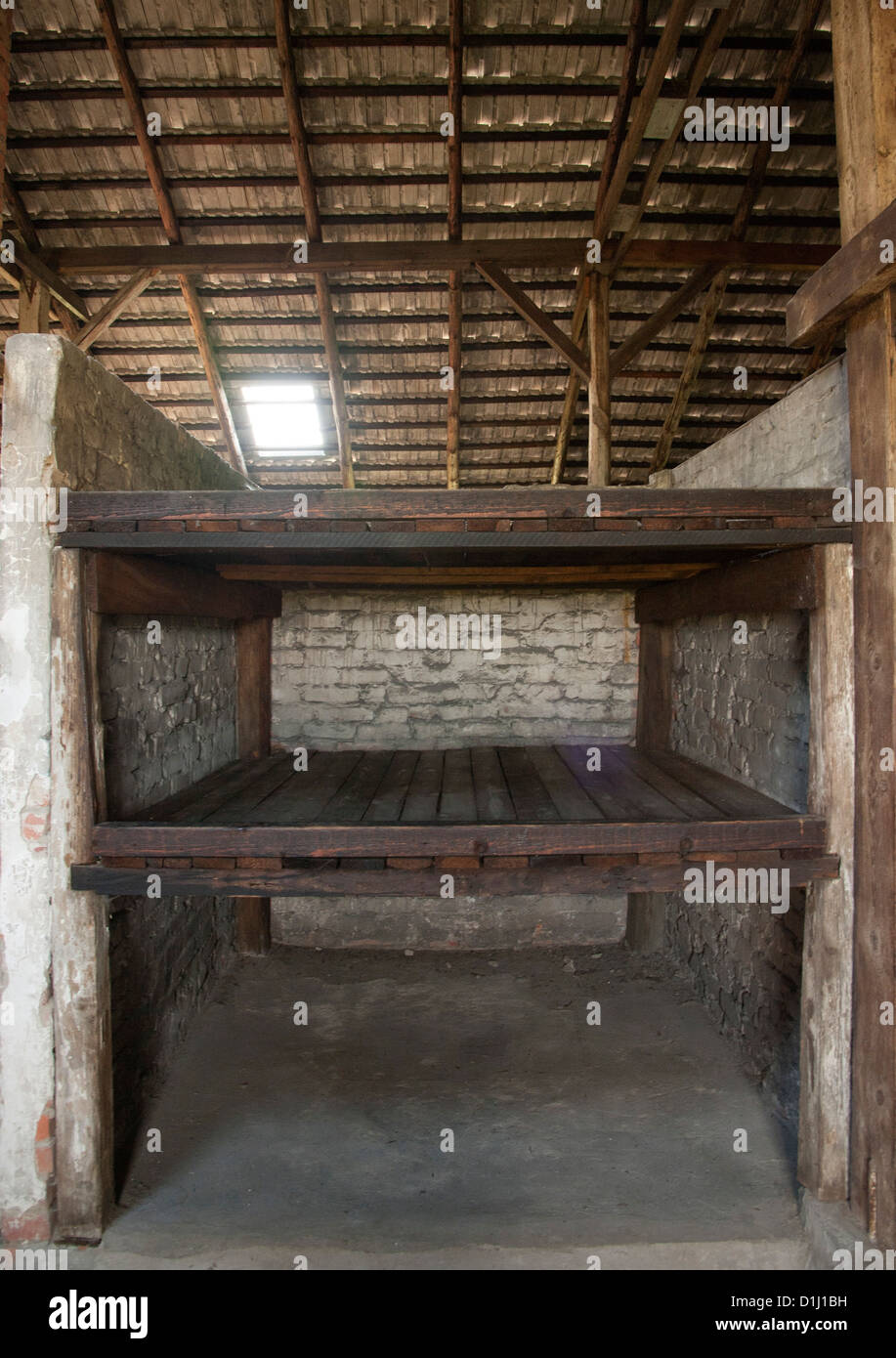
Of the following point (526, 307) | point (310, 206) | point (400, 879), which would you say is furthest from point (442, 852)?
point (310, 206)

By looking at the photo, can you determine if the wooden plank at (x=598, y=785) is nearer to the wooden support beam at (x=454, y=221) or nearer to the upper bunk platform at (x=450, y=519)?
the upper bunk platform at (x=450, y=519)

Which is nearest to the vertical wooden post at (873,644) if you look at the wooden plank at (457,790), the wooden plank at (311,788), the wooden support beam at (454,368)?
the wooden plank at (457,790)

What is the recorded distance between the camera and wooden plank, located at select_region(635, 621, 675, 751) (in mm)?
5914

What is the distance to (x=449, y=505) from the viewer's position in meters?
3.19

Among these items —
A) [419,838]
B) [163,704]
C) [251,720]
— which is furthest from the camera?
[251,720]

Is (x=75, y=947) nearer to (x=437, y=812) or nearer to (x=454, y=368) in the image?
(x=437, y=812)

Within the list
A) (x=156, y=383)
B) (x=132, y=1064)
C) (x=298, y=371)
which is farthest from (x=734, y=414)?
(x=132, y=1064)

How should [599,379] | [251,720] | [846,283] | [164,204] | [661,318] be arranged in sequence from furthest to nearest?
[661,318]
[599,379]
[164,204]
[251,720]
[846,283]

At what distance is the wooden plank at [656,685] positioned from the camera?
5914 mm

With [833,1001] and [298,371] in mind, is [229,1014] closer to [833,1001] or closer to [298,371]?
[833,1001]

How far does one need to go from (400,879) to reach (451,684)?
3047 mm

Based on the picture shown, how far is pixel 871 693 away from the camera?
316cm

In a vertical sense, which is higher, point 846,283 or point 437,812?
point 846,283

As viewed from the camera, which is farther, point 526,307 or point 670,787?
point 526,307
